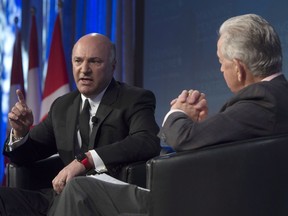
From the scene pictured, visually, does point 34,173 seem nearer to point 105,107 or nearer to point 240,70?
point 105,107

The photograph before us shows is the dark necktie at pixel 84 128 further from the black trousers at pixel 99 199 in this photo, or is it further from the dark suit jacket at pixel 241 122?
the dark suit jacket at pixel 241 122

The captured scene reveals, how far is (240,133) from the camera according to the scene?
203cm

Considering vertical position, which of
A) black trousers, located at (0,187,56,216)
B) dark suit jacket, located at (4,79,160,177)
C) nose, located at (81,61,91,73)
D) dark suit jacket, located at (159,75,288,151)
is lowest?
black trousers, located at (0,187,56,216)

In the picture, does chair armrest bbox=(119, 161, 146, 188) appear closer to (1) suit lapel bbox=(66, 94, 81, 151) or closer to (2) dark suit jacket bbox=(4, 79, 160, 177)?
(2) dark suit jacket bbox=(4, 79, 160, 177)

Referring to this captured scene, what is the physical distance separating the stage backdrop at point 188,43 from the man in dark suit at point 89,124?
1764mm

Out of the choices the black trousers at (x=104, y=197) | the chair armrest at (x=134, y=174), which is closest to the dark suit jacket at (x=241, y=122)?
the black trousers at (x=104, y=197)

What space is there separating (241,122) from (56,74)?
135 inches

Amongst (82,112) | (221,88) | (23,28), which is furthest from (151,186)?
(23,28)

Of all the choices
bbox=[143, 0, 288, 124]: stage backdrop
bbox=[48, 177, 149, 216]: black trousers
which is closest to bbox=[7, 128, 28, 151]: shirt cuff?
bbox=[48, 177, 149, 216]: black trousers

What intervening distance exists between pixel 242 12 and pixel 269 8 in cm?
23

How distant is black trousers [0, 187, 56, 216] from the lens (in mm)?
2676

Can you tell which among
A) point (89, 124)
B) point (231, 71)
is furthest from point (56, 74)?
point (231, 71)

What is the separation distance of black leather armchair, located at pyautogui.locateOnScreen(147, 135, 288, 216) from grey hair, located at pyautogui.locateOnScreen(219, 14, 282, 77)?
0.28 meters

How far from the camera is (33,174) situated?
3023mm
